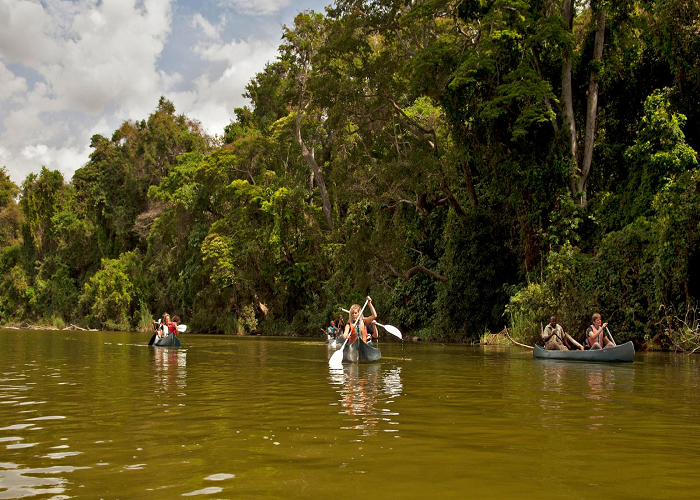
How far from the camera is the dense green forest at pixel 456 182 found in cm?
2345

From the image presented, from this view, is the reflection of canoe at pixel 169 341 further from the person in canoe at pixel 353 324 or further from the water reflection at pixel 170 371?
the person in canoe at pixel 353 324

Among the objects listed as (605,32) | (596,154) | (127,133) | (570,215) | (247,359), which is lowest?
(247,359)

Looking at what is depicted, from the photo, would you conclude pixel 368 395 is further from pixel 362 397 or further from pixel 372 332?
pixel 372 332

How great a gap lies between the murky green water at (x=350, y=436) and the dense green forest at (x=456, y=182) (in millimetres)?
11409

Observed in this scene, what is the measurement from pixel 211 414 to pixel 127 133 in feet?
185

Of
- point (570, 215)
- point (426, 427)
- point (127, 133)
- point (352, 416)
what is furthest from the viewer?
point (127, 133)

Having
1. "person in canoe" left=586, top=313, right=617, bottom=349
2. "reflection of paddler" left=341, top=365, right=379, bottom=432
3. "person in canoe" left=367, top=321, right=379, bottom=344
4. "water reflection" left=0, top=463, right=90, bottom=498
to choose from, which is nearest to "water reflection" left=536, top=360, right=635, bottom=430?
"person in canoe" left=586, top=313, right=617, bottom=349

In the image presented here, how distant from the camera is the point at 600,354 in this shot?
659 inches

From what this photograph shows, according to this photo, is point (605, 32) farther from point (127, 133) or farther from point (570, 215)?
point (127, 133)

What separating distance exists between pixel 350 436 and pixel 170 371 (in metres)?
8.70

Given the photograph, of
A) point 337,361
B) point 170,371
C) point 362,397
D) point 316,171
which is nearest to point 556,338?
point 337,361

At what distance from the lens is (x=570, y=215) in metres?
25.4

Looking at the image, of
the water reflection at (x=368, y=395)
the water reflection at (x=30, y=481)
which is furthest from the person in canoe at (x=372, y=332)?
the water reflection at (x=30, y=481)

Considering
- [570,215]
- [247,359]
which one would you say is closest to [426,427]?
[247,359]
